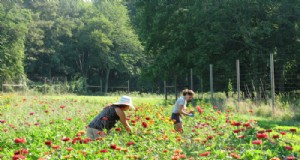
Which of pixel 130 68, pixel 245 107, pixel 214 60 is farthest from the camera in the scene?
pixel 130 68

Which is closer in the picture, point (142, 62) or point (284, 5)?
point (284, 5)

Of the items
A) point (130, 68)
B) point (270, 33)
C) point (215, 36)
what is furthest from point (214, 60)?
point (130, 68)

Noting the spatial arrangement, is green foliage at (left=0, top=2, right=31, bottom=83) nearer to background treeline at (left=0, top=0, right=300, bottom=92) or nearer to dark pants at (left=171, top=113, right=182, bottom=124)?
background treeline at (left=0, top=0, right=300, bottom=92)

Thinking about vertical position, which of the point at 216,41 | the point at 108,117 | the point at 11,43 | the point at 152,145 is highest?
the point at 11,43

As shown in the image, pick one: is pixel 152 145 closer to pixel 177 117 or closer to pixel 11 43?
pixel 177 117

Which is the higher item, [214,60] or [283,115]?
[214,60]

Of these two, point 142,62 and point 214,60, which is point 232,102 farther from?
point 142,62

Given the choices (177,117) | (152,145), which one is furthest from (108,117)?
(177,117)

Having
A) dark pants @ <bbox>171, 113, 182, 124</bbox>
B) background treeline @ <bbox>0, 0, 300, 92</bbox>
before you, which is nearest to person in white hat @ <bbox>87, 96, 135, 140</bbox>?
dark pants @ <bbox>171, 113, 182, 124</bbox>

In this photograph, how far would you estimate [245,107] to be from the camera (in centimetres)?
1338

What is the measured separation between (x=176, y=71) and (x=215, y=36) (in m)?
4.87

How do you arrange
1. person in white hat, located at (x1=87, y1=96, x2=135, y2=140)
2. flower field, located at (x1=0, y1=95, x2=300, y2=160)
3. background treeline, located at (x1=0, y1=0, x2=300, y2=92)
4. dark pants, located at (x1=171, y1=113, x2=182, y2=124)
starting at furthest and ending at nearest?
background treeline, located at (x1=0, y1=0, x2=300, y2=92) → dark pants, located at (x1=171, y1=113, x2=182, y2=124) → person in white hat, located at (x1=87, y1=96, x2=135, y2=140) → flower field, located at (x1=0, y1=95, x2=300, y2=160)

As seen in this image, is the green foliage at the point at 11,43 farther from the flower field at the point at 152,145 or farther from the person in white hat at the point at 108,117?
the flower field at the point at 152,145

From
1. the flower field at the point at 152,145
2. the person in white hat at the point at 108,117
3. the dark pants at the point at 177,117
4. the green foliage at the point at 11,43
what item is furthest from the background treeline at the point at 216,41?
the flower field at the point at 152,145
